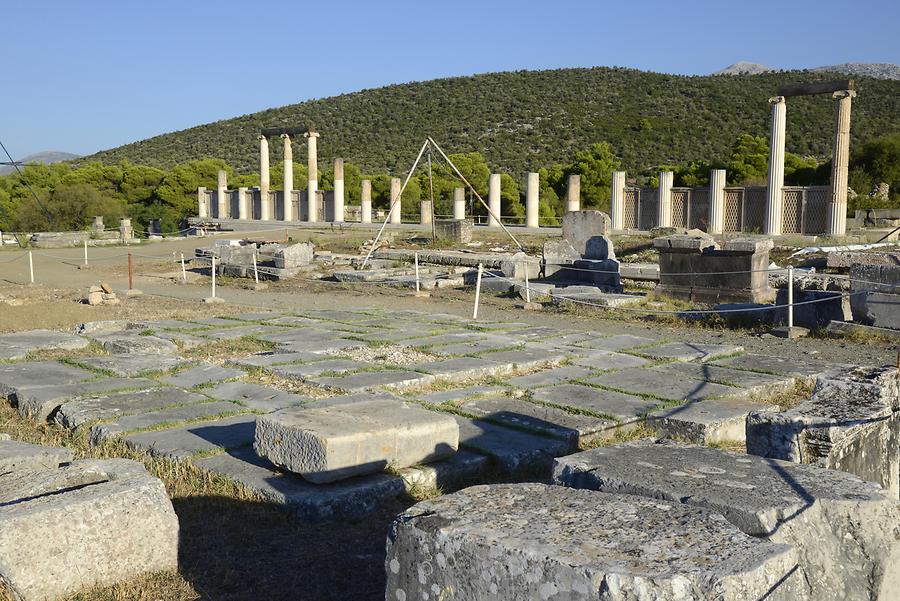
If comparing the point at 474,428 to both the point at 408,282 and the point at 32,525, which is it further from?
the point at 408,282

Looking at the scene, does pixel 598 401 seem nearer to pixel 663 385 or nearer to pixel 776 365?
pixel 663 385

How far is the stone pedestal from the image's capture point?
568 inches

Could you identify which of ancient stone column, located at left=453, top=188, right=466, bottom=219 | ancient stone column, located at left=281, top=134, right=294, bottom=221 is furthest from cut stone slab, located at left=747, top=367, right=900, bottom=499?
ancient stone column, located at left=281, top=134, right=294, bottom=221

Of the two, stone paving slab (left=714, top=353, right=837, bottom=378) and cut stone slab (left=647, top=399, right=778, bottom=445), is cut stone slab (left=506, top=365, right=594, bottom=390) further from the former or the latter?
stone paving slab (left=714, top=353, right=837, bottom=378)

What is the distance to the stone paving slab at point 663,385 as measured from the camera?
7398mm

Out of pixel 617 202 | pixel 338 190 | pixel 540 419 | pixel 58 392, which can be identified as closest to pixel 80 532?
pixel 540 419

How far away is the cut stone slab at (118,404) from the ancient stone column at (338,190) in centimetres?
3569

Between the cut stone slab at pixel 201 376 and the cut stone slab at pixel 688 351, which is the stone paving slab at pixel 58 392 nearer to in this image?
the cut stone slab at pixel 201 376

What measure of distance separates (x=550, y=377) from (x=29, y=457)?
15.5 feet

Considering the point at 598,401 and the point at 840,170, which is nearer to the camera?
the point at 598,401

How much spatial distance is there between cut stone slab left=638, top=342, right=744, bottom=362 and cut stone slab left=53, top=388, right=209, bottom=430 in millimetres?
4851

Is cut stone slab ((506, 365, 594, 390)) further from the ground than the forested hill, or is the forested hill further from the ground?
the forested hill

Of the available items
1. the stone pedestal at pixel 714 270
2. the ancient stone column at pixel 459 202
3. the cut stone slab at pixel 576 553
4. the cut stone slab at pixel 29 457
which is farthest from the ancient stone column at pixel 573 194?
the cut stone slab at pixel 576 553

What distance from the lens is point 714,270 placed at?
14891mm
